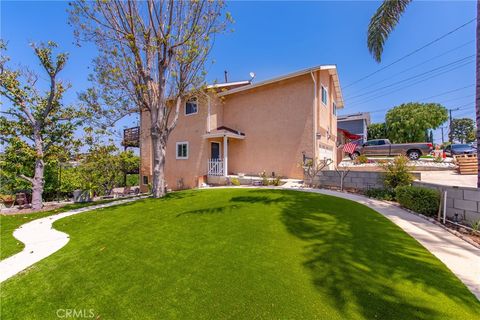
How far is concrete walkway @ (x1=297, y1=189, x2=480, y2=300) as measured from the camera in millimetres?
3342

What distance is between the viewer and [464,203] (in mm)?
5699

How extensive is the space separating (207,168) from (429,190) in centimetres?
1197

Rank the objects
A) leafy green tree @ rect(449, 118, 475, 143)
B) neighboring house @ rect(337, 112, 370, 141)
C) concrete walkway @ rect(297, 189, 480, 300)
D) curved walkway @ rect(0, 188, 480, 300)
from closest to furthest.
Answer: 1. concrete walkway @ rect(297, 189, 480, 300)
2. curved walkway @ rect(0, 188, 480, 300)
3. neighboring house @ rect(337, 112, 370, 141)
4. leafy green tree @ rect(449, 118, 475, 143)

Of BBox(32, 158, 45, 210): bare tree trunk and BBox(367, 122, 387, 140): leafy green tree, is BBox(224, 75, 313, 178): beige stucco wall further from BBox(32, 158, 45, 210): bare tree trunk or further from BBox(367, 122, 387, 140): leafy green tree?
BBox(367, 122, 387, 140): leafy green tree

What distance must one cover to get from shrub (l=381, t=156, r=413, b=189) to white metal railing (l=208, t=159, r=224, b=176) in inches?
379

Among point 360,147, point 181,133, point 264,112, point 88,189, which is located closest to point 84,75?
point 88,189

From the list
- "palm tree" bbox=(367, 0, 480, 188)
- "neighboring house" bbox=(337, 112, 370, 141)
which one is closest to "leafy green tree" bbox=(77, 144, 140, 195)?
"palm tree" bbox=(367, 0, 480, 188)

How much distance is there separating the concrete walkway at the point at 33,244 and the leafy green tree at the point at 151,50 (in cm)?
Result: 470

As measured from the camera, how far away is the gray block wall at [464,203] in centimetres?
543

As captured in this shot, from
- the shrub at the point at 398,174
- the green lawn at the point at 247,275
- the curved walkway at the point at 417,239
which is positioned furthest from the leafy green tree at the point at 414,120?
the green lawn at the point at 247,275

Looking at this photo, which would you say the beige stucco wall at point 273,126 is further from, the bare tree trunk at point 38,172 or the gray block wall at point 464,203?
the bare tree trunk at point 38,172

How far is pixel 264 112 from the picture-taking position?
15.0 meters

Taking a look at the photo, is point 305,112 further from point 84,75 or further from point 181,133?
point 84,75

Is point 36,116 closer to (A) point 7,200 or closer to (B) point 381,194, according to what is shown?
(A) point 7,200
